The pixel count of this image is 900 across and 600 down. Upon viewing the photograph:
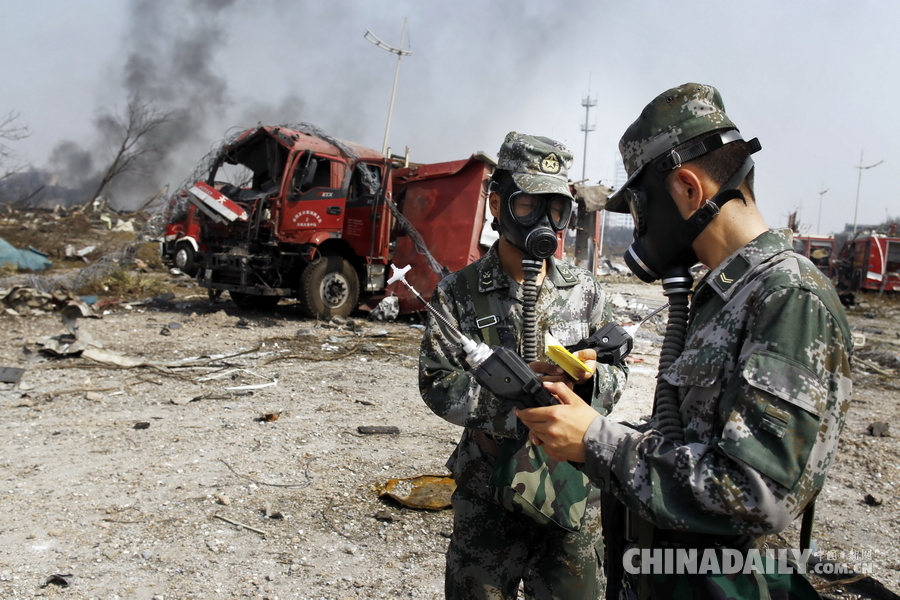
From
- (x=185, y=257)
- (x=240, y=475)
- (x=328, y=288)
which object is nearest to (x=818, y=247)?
(x=328, y=288)

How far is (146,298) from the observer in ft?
36.2

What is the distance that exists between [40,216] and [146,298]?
49.5 ft

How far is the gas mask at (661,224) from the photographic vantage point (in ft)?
4.17

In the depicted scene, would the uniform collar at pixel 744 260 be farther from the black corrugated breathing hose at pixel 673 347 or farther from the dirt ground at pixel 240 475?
the dirt ground at pixel 240 475

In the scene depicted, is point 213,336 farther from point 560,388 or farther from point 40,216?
point 40,216

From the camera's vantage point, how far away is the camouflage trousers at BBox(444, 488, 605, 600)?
186cm

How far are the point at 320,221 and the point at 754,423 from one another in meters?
8.77

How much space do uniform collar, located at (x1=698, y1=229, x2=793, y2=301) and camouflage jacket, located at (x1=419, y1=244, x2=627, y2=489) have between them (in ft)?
1.96

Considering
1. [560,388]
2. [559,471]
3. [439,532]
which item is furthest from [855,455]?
[560,388]

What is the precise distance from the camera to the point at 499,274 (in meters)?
2.14

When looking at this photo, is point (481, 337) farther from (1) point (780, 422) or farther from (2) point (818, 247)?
(2) point (818, 247)

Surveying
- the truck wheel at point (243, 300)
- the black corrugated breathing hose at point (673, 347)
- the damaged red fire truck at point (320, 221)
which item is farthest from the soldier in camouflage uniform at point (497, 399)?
the truck wheel at point (243, 300)

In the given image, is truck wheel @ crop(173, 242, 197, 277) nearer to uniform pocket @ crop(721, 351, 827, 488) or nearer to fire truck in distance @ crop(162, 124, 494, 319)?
fire truck in distance @ crop(162, 124, 494, 319)

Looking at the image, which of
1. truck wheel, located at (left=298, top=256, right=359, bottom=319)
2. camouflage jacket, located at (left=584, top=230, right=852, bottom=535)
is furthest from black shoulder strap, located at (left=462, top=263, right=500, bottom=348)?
truck wheel, located at (left=298, top=256, right=359, bottom=319)
